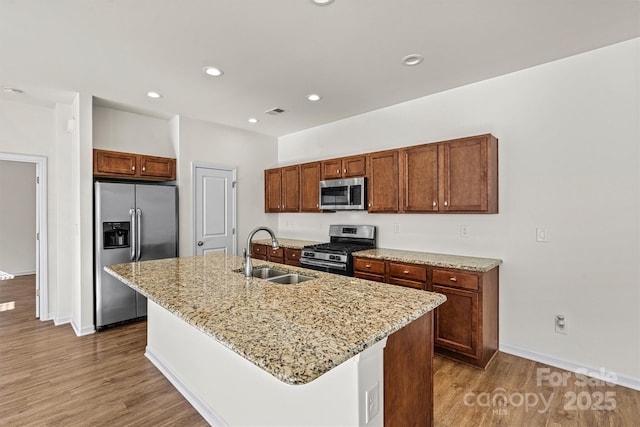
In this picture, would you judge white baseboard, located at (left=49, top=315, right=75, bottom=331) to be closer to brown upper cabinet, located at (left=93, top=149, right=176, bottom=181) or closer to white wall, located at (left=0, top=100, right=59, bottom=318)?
white wall, located at (left=0, top=100, right=59, bottom=318)

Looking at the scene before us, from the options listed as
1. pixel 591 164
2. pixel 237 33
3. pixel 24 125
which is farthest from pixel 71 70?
pixel 591 164

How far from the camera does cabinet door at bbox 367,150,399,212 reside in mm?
3531

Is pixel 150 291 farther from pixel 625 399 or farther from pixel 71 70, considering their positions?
pixel 625 399

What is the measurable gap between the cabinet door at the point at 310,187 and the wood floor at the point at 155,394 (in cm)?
254

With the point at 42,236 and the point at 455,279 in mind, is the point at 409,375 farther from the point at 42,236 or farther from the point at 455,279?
the point at 42,236

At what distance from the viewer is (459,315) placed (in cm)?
275

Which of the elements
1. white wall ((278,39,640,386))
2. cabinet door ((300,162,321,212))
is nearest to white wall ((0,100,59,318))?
cabinet door ((300,162,321,212))

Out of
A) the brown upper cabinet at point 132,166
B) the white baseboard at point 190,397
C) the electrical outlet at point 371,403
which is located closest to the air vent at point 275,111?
the brown upper cabinet at point 132,166

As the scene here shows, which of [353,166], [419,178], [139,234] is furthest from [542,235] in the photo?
[139,234]

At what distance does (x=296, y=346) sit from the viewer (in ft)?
3.36

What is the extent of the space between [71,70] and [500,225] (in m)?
4.45

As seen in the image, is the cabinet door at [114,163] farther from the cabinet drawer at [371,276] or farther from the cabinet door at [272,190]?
the cabinet drawer at [371,276]

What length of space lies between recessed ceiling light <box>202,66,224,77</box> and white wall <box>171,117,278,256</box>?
1625 mm

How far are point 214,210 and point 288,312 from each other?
3.69 meters
